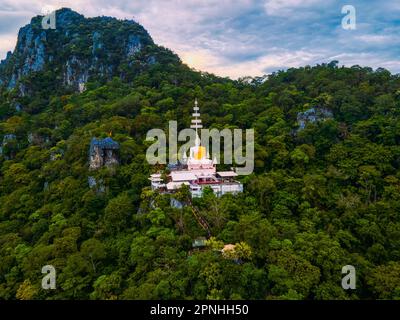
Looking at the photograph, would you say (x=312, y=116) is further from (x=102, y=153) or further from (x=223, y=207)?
(x=102, y=153)

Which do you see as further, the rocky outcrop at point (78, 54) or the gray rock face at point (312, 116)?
the rocky outcrop at point (78, 54)

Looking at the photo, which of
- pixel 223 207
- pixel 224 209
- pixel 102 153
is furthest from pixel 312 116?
pixel 102 153

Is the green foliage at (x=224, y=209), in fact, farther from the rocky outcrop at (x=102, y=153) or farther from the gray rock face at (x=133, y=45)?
the gray rock face at (x=133, y=45)

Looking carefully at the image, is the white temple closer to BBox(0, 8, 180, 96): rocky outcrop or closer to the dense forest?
the dense forest

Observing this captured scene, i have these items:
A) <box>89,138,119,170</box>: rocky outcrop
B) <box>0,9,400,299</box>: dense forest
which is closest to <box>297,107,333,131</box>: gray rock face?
<box>0,9,400,299</box>: dense forest

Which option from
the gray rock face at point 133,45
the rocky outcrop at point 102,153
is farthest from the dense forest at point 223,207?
the gray rock face at point 133,45
